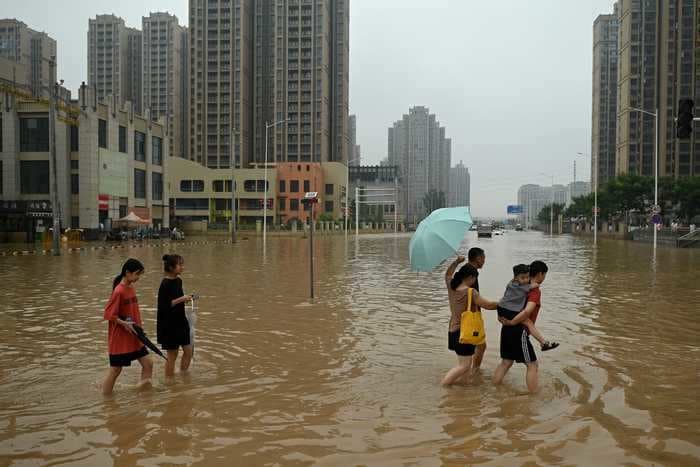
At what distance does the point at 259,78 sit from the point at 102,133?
9705cm

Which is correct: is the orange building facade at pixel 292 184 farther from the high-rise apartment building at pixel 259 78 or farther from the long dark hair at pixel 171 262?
the long dark hair at pixel 171 262

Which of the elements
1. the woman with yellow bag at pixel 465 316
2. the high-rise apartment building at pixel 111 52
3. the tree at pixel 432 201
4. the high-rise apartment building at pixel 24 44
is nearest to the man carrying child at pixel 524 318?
the woman with yellow bag at pixel 465 316

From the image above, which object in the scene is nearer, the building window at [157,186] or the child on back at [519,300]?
the child on back at [519,300]

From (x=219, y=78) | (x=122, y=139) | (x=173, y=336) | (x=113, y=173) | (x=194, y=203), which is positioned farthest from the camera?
(x=219, y=78)

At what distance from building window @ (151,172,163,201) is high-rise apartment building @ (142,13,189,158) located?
98.9 m

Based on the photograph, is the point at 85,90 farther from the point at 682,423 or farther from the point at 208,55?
the point at 208,55

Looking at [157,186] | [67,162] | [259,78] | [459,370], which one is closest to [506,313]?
[459,370]

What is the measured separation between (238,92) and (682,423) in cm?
14171

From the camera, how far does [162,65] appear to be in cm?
16212

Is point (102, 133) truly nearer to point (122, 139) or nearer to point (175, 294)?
point (122, 139)

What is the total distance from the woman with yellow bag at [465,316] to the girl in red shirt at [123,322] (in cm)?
314

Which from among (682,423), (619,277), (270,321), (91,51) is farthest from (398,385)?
(91,51)

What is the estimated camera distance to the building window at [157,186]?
204 ft

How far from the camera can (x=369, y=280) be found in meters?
18.2
